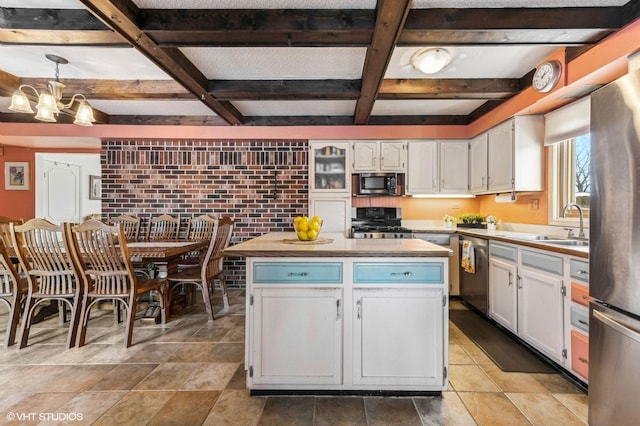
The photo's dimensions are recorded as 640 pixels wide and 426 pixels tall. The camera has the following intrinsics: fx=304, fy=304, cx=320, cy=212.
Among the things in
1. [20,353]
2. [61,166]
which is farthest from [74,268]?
[61,166]

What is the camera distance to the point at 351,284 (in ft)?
5.79

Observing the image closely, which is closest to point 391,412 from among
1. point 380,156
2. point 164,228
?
point 380,156

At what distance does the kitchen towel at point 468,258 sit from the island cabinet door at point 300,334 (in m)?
2.13

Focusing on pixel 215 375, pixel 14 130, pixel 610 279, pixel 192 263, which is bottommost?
pixel 215 375

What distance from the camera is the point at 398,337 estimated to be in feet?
5.76

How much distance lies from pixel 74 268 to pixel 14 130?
315 centimetres

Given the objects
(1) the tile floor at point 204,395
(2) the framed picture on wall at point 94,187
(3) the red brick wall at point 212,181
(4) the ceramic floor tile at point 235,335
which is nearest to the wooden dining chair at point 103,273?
(1) the tile floor at point 204,395

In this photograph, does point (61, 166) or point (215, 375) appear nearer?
point (215, 375)

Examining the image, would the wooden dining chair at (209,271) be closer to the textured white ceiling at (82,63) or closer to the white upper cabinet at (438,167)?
the textured white ceiling at (82,63)

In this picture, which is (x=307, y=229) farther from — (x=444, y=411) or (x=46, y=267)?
(x=46, y=267)

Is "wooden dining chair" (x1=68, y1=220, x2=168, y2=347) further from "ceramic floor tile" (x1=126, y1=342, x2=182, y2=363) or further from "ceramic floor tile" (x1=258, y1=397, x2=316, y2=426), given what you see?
"ceramic floor tile" (x1=258, y1=397, x2=316, y2=426)

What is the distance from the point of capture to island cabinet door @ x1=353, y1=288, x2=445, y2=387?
1.75 m

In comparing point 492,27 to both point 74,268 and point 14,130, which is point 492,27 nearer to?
point 74,268

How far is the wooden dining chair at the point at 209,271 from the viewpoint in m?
3.04
